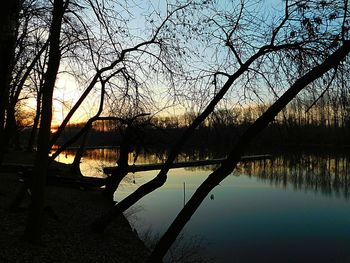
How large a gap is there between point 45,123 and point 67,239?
3.24m

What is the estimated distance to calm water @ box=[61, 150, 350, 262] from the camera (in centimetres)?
1555

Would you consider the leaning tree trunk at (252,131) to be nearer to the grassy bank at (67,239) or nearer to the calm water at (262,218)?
the grassy bank at (67,239)

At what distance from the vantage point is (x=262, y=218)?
69.3 ft

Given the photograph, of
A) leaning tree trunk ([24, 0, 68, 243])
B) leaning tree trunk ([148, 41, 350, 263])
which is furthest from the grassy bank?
leaning tree trunk ([148, 41, 350, 263])

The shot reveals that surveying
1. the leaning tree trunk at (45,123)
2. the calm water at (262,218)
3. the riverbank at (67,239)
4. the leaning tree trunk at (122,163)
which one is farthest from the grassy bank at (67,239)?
the calm water at (262,218)

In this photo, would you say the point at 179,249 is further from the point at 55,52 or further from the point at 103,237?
the point at 55,52

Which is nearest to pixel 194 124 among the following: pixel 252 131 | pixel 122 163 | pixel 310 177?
pixel 252 131

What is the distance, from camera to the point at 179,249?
14.8m

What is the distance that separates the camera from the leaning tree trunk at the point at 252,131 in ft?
23.0

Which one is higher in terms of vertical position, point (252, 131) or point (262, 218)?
point (252, 131)

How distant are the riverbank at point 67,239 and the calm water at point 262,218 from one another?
9.34ft

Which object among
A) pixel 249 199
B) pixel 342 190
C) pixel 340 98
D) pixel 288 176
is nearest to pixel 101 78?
pixel 340 98

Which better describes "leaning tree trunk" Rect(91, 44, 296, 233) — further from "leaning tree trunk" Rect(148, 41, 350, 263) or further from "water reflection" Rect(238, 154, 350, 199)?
"water reflection" Rect(238, 154, 350, 199)

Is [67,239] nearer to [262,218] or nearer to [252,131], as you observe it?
[252,131]
